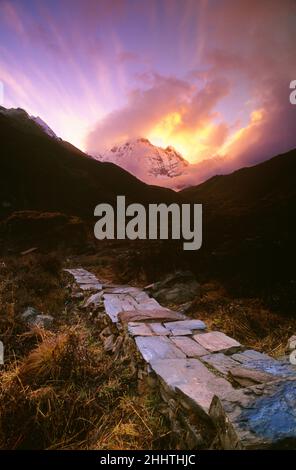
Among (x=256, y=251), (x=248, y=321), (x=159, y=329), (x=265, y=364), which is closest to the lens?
(x=265, y=364)

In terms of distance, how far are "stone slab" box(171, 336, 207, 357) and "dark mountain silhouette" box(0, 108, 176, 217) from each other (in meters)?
15.8

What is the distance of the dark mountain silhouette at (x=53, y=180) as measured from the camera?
18.6m

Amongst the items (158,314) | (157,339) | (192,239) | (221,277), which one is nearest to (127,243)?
(192,239)

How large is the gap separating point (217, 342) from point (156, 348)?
66 centimetres

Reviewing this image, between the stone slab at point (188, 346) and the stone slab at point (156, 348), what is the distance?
0.20 ft

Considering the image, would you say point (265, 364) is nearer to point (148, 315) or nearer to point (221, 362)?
point (221, 362)

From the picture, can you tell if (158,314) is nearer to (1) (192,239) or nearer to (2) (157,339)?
(2) (157,339)

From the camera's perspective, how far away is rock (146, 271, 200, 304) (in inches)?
225

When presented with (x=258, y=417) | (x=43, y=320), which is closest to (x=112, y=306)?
(x=43, y=320)

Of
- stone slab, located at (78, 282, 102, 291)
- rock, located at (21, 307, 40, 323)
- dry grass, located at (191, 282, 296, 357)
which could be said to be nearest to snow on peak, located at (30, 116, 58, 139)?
stone slab, located at (78, 282, 102, 291)

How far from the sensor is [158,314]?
13.3 feet

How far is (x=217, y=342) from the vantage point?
3107 mm

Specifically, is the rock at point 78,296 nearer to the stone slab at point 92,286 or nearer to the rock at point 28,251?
the stone slab at point 92,286
